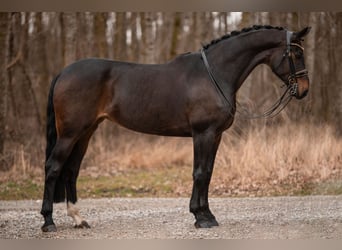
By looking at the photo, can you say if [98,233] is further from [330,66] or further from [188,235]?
[330,66]

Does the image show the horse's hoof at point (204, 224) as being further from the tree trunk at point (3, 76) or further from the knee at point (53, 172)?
the tree trunk at point (3, 76)

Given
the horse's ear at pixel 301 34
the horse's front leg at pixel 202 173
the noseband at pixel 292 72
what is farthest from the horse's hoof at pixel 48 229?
the horse's ear at pixel 301 34

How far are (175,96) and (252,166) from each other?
4654 mm

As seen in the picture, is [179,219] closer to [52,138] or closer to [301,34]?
[52,138]

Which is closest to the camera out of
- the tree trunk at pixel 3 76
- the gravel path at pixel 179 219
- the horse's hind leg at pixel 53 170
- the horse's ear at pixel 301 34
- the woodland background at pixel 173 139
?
the gravel path at pixel 179 219

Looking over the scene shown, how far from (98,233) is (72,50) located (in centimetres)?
828

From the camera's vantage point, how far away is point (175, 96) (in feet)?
20.6

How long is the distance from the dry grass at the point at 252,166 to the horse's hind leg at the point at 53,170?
425cm

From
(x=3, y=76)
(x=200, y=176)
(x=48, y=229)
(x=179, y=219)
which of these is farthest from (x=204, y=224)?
(x=3, y=76)

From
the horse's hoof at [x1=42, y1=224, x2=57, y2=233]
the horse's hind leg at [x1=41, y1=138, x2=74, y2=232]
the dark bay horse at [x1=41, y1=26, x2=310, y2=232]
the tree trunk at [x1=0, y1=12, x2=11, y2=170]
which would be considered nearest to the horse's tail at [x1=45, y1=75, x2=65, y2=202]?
the dark bay horse at [x1=41, y1=26, x2=310, y2=232]

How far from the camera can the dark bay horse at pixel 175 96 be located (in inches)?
243

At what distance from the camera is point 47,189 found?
247 inches
